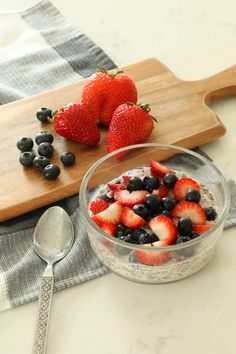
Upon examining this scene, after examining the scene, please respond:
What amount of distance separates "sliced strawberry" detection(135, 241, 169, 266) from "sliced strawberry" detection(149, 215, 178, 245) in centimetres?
1

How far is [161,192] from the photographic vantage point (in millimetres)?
917

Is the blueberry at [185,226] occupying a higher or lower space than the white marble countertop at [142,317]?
higher

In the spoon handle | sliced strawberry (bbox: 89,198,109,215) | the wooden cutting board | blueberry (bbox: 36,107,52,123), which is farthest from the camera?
blueberry (bbox: 36,107,52,123)

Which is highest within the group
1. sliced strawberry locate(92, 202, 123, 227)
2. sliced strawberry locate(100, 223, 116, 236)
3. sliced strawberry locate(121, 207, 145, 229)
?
sliced strawberry locate(121, 207, 145, 229)

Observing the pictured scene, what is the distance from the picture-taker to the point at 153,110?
3.88ft

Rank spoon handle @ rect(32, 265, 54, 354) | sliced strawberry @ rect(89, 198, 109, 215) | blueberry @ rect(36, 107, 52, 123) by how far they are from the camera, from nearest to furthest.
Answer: spoon handle @ rect(32, 265, 54, 354)
sliced strawberry @ rect(89, 198, 109, 215)
blueberry @ rect(36, 107, 52, 123)

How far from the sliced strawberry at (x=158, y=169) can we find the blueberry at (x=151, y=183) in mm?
36

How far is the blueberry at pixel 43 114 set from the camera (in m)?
1.15

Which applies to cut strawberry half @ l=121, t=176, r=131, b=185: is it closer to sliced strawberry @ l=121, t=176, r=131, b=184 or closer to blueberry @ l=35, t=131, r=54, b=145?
sliced strawberry @ l=121, t=176, r=131, b=184

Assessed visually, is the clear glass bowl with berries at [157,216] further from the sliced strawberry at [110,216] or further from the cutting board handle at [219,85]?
the cutting board handle at [219,85]

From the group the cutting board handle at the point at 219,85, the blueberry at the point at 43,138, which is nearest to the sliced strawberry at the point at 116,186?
the blueberry at the point at 43,138

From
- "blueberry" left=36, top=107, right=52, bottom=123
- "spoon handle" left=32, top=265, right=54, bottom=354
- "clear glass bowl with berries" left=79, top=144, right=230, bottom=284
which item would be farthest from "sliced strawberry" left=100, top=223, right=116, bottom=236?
"blueberry" left=36, top=107, right=52, bottom=123

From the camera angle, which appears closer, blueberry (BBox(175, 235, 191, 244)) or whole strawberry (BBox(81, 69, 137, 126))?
blueberry (BBox(175, 235, 191, 244))

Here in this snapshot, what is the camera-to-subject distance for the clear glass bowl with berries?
824 mm
